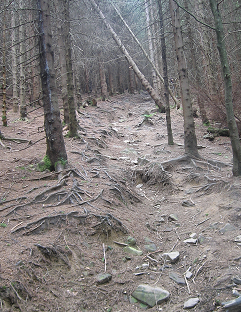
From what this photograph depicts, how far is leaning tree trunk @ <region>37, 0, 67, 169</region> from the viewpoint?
6863 millimetres

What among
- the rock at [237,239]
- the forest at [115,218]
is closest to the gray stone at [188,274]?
the forest at [115,218]

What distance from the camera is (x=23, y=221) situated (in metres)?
4.75

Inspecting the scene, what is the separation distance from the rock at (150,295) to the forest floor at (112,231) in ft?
0.26

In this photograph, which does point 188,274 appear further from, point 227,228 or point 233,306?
point 227,228

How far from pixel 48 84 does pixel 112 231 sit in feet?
13.5

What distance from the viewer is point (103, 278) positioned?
13.0 ft

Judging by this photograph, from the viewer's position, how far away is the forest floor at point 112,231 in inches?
139

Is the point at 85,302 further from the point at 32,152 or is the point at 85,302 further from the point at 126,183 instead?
the point at 32,152

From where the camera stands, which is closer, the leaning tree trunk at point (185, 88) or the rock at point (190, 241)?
the rock at point (190, 241)

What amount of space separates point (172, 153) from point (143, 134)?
4.48 m

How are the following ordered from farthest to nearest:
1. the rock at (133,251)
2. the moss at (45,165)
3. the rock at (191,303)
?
1. the moss at (45,165)
2. the rock at (133,251)
3. the rock at (191,303)

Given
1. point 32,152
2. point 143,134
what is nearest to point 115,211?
point 32,152

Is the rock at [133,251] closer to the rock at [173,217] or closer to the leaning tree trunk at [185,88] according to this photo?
the rock at [173,217]

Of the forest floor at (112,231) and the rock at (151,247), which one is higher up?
the forest floor at (112,231)
